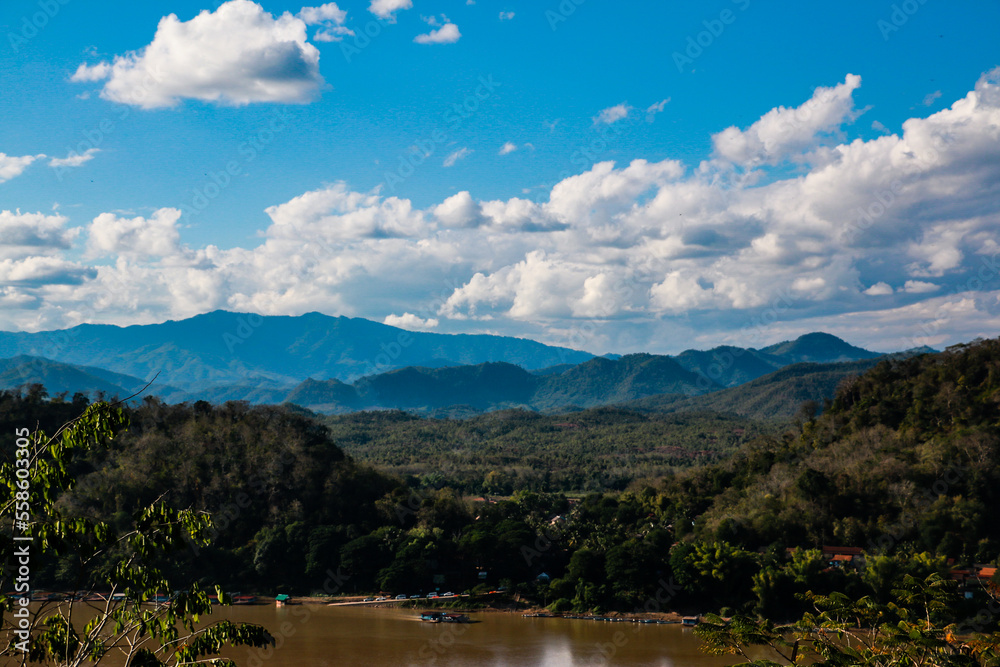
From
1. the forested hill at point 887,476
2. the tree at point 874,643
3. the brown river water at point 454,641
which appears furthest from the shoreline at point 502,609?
the tree at point 874,643

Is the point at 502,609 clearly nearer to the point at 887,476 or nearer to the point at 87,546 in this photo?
the point at 887,476

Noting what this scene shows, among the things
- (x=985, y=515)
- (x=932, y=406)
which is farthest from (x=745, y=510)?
(x=932, y=406)

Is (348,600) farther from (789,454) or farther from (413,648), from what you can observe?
(789,454)

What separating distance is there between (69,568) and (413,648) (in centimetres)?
2176

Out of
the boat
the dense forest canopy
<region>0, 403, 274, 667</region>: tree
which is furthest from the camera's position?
the dense forest canopy

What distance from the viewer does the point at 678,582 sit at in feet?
128

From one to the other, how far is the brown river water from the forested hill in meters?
10.5

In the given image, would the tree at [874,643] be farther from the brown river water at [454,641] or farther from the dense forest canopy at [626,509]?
the dense forest canopy at [626,509]

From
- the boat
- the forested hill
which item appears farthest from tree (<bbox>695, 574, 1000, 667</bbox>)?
the forested hill

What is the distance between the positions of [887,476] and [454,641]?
85.1ft

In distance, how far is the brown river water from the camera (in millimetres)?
30344

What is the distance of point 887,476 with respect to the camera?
4341cm

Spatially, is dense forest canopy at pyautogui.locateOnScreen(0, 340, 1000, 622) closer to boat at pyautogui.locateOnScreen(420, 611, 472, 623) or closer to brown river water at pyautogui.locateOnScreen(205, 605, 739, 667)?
brown river water at pyautogui.locateOnScreen(205, 605, 739, 667)

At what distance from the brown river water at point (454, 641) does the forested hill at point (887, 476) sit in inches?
414
